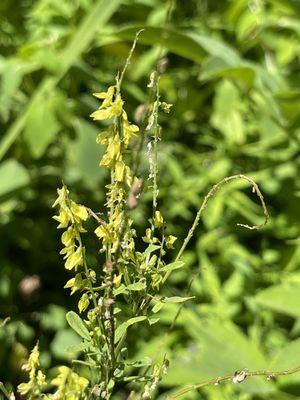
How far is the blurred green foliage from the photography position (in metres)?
1.57

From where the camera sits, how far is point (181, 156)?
2004mm

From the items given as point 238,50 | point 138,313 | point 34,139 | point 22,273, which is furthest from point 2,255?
point 138,313

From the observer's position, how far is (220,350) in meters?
1.38

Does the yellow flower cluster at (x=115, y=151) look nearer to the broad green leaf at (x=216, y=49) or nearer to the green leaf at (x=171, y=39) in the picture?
the green leaf at (x=171, y=39)

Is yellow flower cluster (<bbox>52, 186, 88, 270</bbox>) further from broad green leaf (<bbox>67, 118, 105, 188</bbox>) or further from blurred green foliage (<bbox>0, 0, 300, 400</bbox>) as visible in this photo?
broad green leaf (<bbox>67, 118, 105, 188</bbox>)

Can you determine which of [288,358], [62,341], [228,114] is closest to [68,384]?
[288,358]

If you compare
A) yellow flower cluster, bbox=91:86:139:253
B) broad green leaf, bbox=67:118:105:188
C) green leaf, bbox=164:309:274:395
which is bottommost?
green leaf, bbox=164:309:274:395

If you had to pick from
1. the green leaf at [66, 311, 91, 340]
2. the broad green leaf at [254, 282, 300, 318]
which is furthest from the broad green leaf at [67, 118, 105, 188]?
the green leaf at [66, 311, 91, 340]

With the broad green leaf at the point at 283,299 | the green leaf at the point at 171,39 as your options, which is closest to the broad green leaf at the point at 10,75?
the green leaf at the point at 171,39

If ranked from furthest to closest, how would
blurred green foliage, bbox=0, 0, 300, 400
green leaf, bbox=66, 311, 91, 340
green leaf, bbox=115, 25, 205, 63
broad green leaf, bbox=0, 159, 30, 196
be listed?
broad green leaf, bbox=0, 159, 30, 196 → blurred green foliage, bbox=0, 0, 300, 400 → green leaf, bbox=115, 25, 205, 63 → green leaf, bbox=66, 311, 91, 340

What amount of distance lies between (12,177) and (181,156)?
0.48 m

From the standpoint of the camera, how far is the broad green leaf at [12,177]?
5.49 ft

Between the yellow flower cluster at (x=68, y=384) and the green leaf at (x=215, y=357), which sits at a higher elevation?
the yellow flower cluster at (x=68, y=384)

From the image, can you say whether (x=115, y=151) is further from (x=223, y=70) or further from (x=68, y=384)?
(x=223, y=70)
